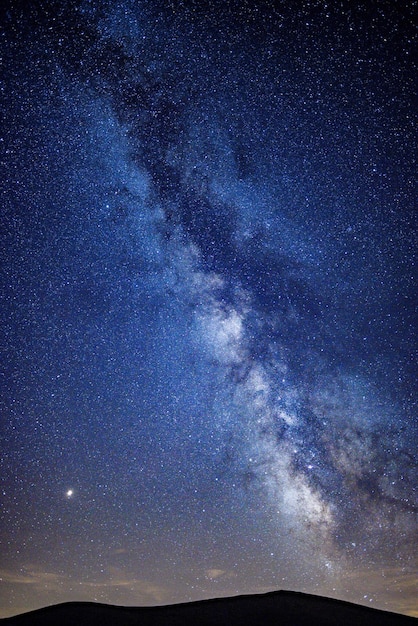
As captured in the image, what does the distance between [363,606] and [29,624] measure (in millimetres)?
5407

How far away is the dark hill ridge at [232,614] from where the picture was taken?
6555mm

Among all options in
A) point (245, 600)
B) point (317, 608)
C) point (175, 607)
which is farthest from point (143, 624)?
point (317, 608)

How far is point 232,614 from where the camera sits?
670 centimetres

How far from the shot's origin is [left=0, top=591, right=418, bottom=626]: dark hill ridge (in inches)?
258

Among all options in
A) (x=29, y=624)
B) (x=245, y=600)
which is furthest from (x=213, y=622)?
(x=29, y=624)

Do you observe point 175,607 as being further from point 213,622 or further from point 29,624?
point 29,624

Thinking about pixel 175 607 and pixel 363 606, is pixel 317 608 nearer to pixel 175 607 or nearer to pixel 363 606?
pixel 363 606

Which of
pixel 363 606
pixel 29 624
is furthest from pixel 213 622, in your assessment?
pixel 29 624

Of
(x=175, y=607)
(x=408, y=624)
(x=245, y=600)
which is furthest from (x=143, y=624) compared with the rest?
(x=408, y=624)

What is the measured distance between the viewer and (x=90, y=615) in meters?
6.73

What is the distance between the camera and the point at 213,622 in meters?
6.62

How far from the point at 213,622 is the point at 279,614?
1.07 meters

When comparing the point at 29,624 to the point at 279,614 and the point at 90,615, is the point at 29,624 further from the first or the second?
the point at 279,614

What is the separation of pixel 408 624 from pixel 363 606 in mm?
669
